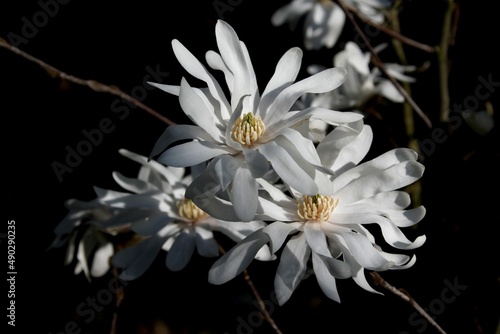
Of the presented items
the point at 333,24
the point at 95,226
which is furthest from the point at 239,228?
the point at 333,24

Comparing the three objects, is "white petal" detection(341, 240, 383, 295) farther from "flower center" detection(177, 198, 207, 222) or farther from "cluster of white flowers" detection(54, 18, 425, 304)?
"flower center" detection(177, 198, 207, 222)

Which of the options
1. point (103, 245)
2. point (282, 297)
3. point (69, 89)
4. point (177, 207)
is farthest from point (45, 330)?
point (282, 297)

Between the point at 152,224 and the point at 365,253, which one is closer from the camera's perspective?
the point at 365,253

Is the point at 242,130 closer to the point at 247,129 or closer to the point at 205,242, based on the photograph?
the point at 247,129

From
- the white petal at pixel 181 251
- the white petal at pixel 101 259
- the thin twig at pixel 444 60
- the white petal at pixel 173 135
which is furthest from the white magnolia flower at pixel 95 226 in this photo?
the thin twig at pixel 444 60

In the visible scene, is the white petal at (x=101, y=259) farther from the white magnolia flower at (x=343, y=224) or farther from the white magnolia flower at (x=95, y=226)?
the white magnolia flower at (x=343, y=224)

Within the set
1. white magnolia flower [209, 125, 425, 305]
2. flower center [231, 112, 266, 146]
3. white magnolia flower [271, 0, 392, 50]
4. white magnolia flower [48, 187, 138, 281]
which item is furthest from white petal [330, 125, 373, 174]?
white magnolia flower [271, 0, 392, 50]
